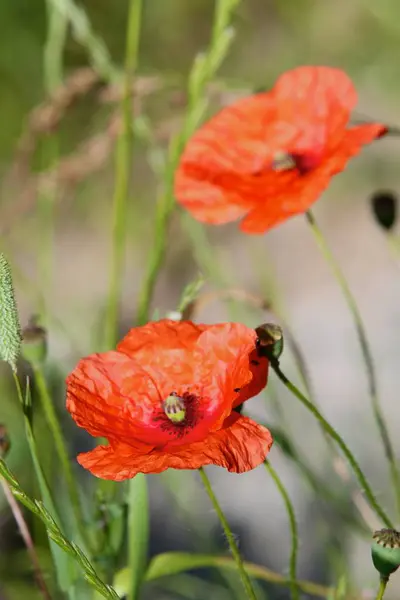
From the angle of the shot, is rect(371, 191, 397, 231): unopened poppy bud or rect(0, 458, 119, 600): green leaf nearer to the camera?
rect(0, 458, 119, 600): green leaf

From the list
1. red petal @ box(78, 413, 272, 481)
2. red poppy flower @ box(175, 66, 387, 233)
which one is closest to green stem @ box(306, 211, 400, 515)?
red poppy flower @ box(175, 66, 387, 233)

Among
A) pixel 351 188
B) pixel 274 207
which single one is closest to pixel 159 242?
pixel 274 207

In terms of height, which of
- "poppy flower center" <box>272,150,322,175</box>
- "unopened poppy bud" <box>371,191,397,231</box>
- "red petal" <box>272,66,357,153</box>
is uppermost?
"red petal" <box>272,66,357,153</box>

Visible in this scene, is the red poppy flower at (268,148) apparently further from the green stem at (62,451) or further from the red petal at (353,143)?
the green stem at (62,451)

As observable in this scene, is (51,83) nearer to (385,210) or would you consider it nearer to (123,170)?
(123,170)

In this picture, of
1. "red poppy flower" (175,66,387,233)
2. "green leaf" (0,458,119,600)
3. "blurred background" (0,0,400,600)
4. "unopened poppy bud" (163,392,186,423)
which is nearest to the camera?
"green leaf" (0,458,119,600)

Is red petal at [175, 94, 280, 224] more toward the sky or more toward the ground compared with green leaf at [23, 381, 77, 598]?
more toward the sky

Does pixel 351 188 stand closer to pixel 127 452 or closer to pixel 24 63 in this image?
pixel 24 63

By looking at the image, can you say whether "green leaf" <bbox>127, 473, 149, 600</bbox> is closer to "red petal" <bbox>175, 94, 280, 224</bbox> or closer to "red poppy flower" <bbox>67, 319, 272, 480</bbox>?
"red poppy flower" <bbox>67, 319, 272, 480</bbox>
